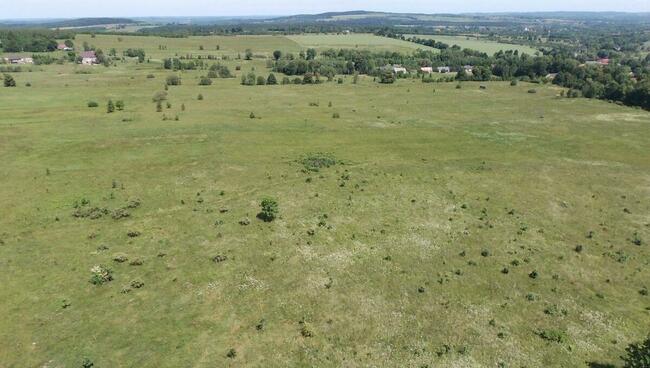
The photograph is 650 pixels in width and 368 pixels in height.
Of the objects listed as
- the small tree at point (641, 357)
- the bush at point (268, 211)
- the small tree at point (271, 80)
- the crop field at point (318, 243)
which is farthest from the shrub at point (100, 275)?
the small tree at point (271, 80)

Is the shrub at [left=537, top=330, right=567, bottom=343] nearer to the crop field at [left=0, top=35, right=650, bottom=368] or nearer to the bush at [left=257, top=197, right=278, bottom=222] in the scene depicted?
the crop field at [left=0, top=35, right=650, bottom=368]

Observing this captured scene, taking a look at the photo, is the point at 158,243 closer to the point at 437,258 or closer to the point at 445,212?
the point at 437,258

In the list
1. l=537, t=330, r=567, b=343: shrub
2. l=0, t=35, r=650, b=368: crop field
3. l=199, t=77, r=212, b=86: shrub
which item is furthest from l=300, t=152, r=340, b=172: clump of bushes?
l=199, t=77, r=212, b=86: shrub

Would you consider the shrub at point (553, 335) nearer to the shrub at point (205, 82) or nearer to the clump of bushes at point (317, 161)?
the clump of bushes at point (317, 161)

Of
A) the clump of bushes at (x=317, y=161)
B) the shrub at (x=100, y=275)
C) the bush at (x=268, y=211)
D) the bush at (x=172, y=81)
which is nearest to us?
the shrub at (x=100, y=275)

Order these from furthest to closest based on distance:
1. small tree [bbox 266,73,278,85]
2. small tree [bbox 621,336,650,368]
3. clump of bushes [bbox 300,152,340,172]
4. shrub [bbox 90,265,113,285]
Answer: small tree [bbox 266,73,278,85] → clump of bushes [bbox 300,152,340,172] → shrub [bbox 90,265,113,285] → small tree [bbox 621,336,650,368]

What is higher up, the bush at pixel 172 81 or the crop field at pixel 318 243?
the bush at pixel 172 81

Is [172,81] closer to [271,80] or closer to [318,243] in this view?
[271,80]

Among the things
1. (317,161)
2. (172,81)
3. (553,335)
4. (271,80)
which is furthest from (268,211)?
(172,81)
